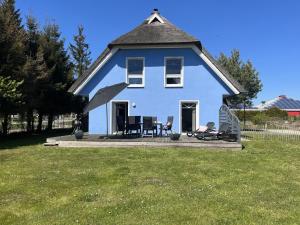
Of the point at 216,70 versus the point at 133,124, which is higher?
the point at 216,70

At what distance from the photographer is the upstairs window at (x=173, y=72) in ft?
71.9

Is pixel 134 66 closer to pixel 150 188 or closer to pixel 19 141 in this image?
pixel 19 141

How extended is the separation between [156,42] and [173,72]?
6.88 feet

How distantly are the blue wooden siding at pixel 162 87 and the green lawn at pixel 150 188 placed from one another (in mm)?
7484

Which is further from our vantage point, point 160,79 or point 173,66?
point 173,66

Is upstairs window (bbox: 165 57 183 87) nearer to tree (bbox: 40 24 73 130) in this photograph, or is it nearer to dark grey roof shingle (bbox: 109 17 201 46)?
dark grey roof shingle (bbox: 109 17 201 46)

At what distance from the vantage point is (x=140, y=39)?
855 inches

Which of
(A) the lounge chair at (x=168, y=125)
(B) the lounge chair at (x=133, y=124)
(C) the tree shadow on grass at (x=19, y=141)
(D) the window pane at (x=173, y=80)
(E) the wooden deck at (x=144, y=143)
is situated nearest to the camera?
(E) the wooden deck at (x=144, y=143)

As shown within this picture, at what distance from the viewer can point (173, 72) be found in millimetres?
22078

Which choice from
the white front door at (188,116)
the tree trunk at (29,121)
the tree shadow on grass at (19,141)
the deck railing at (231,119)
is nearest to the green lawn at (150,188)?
the deck railing at (231,119)

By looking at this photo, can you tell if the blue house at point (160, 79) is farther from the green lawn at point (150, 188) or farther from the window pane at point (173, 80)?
the green lawn at point (150, 188)

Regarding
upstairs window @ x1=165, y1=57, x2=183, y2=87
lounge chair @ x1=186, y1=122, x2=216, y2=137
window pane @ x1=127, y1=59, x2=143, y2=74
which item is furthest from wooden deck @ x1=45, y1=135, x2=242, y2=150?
window pane @ x1=127, y1=59, x2=143, y2=74

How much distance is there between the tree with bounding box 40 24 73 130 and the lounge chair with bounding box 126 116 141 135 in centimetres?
994

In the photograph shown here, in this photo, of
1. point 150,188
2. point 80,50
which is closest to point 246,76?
point 80,50
